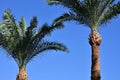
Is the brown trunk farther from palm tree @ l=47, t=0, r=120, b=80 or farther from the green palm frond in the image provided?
palm tree @ l=47, t=0, r=120, b=80

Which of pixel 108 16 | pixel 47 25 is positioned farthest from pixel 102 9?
pixel 47 25

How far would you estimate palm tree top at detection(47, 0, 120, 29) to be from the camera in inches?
1095

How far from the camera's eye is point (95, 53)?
2741cm

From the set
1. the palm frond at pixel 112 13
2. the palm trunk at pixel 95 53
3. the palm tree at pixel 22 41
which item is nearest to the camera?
the palm trunk at pixel 95 53

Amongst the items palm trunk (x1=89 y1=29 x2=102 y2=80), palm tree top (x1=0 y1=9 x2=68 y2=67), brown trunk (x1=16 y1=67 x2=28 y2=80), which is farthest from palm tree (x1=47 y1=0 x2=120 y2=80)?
brown trunk (x1=16 y1=67 x2=28 y2=80)

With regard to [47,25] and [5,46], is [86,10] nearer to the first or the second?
[47,25]

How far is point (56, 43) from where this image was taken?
109 feet

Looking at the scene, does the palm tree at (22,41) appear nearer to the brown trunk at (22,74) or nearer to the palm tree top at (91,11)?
the brown trunk at (22,74)

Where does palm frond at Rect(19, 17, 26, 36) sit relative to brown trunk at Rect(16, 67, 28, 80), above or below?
above

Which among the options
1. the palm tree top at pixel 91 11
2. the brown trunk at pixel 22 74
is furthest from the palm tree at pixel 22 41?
the palm tree top at pixel 91 11

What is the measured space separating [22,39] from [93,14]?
272 inches

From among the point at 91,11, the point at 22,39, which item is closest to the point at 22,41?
the point at 22,39

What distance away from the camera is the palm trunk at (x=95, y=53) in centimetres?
2687

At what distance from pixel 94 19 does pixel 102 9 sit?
0.92 metres
